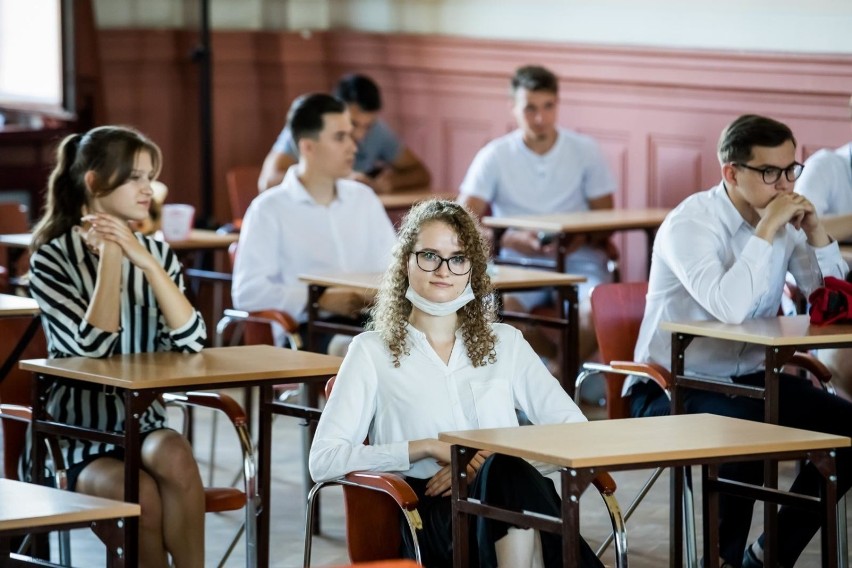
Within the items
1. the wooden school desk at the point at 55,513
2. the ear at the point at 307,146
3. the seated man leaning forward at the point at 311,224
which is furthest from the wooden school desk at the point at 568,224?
the wooden school desk at the point at 55,513

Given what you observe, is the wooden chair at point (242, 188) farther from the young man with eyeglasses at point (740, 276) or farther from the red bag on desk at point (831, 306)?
the red bag on desk at point (831, 306)

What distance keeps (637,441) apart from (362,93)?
4889 mm

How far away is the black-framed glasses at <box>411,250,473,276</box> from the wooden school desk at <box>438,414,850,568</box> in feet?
1.55

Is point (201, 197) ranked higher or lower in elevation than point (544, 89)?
lower

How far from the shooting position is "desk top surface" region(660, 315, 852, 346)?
3.98 meters

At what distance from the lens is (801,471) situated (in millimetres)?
4121

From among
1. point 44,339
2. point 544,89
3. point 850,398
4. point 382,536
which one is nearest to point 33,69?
point 544,89

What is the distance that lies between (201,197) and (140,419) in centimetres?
481

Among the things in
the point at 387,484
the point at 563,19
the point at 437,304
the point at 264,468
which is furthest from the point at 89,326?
the point at 563,19

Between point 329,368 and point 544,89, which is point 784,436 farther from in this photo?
point 544,89

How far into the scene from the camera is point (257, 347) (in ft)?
13.7

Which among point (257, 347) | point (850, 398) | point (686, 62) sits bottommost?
point (850, 398)

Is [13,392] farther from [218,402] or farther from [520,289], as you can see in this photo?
[520,289]

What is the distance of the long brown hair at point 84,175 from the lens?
13.5 ft
